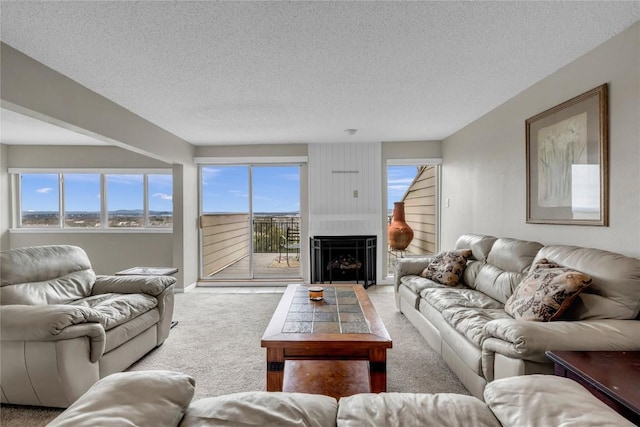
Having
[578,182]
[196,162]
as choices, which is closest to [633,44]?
[578,182]

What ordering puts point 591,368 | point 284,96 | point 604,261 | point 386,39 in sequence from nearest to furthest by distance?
point 591,368 < point 604,261 < point 386,39 < point 284,96

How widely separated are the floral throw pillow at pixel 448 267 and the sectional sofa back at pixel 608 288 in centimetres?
124

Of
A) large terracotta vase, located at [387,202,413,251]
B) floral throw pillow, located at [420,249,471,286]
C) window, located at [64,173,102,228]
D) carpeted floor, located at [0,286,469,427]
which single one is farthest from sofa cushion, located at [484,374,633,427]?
window, located at [64,173,102,228]

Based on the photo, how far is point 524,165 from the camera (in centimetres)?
315

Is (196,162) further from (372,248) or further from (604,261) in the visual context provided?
Result: (604,261)

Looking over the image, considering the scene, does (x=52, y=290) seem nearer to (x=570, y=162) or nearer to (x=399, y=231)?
(x=570, y=162)

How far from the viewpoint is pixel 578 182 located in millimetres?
2471

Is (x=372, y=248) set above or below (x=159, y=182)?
below

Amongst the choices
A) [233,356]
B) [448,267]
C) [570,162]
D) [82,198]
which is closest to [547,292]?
[570,162]

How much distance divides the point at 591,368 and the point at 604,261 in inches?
33.8

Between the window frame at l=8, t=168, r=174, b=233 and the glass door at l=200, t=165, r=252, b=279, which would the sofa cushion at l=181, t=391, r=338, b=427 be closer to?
the glass door at l=200, t=165, r=252, b=279

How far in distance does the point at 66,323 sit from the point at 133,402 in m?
1.56

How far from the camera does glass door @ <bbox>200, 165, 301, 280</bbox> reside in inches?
221

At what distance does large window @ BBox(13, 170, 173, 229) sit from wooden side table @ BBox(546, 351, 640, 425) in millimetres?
5574
